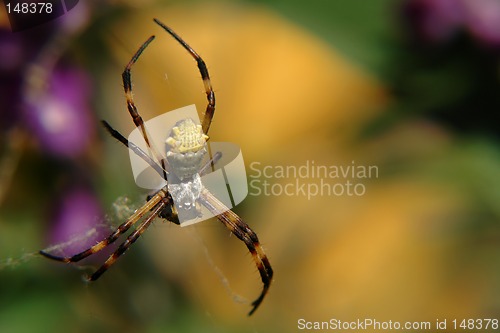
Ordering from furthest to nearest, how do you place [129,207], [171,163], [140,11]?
[140,11]
[129,207]
[171,163]

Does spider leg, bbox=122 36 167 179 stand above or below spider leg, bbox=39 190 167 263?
above

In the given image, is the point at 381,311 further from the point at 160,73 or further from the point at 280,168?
the point at 160,73

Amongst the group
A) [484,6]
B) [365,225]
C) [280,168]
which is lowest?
[365,225]

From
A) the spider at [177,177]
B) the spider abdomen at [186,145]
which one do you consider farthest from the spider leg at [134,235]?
the spider abdomen at [186,145]

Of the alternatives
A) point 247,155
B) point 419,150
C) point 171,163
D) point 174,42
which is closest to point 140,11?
point 174,42

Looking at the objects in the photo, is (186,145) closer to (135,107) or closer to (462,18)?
(135,107)

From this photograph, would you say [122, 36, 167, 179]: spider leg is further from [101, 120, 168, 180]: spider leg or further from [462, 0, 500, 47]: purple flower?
[462, 0, 500, 47]: purple flower

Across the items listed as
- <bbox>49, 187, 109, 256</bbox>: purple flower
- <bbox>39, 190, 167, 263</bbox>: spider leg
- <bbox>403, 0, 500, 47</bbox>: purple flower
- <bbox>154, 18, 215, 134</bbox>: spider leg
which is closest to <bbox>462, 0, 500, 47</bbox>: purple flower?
<bbox>403, 0, 500, 47</bbox>: purple flower
